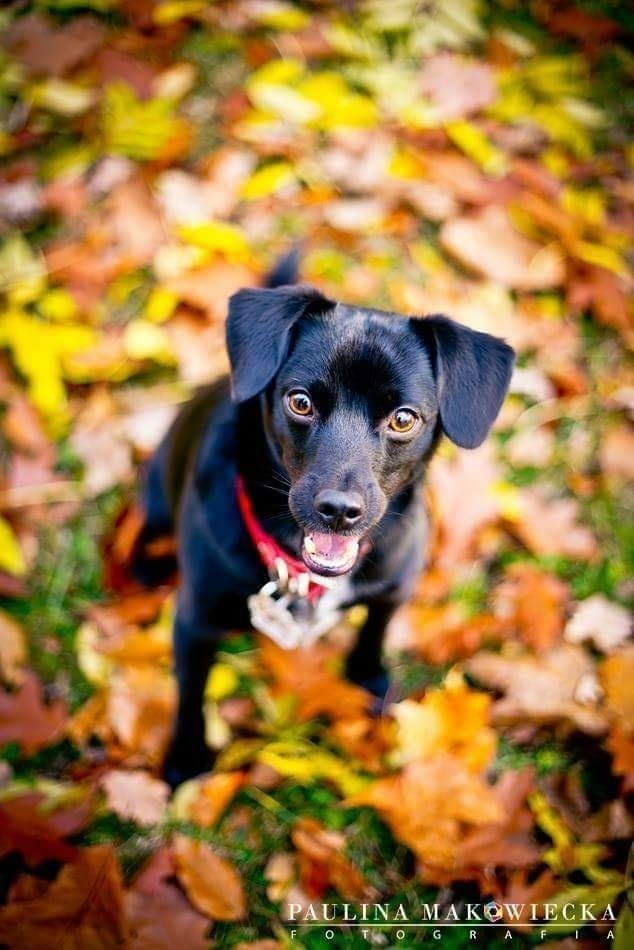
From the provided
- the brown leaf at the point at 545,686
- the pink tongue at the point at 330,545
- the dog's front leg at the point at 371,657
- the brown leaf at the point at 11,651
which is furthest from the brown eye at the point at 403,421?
the brown leaf at the point at 11,651

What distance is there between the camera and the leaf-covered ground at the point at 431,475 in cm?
237

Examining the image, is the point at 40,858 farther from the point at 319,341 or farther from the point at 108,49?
the point at 108,49

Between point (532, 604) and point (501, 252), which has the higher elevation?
point (501, 252)

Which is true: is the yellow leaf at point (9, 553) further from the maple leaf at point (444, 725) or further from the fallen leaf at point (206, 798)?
the maple leaf at point (444, 725)

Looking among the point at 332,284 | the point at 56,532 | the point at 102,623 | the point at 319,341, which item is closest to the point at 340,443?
the point at 319,341

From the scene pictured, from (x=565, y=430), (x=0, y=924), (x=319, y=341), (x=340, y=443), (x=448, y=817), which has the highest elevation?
(x=319, y=341)

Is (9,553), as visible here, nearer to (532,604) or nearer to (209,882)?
(209,882)

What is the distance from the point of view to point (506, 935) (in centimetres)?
229

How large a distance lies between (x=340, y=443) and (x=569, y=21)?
3.66m

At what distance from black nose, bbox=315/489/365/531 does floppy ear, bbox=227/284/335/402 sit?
1.12ft

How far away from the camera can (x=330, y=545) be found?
202 cm

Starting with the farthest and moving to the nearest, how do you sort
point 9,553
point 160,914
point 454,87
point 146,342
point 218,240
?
A: 1. point 454,87
2. point 218,240
3. point 146,342
4. point 9,553
5. point 160,914

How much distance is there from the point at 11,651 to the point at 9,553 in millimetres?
358

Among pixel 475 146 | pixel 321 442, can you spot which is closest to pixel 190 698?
pixel 321 442
